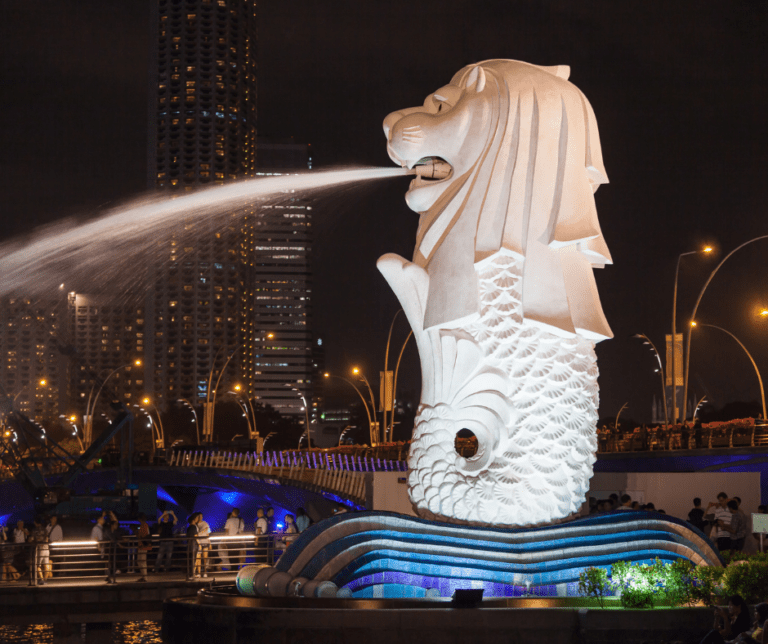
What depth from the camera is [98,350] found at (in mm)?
138500

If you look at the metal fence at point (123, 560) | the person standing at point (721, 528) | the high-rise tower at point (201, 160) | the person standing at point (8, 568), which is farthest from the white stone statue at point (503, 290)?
the high-rise tower at point (201, 160)

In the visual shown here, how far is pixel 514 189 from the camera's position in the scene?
14047 mm

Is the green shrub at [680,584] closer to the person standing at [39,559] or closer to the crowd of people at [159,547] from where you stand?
the crowd of people at [159,547]

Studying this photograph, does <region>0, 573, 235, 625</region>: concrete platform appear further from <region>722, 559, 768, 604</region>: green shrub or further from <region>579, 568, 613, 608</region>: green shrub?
<region>722, 559, 768, 604</region>: green shrub

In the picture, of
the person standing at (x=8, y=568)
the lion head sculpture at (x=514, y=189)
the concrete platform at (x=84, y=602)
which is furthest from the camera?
the person standing at (x=8, y=568)

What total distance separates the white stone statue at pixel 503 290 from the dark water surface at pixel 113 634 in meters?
4.67

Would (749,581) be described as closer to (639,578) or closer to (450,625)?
(639,578)

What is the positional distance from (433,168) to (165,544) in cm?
1095

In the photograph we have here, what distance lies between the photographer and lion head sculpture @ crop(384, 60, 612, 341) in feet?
45.6

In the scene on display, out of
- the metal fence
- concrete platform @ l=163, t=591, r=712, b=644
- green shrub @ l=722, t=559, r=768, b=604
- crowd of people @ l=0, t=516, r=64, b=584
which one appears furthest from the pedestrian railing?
concrete platform @ l=163, t=591, r=712, b=644

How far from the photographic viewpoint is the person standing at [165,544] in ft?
65.9

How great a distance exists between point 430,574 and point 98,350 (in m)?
132

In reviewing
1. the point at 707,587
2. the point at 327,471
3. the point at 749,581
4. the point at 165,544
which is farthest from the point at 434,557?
the point at 327,471

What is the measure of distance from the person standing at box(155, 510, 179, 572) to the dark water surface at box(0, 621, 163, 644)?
288cm
